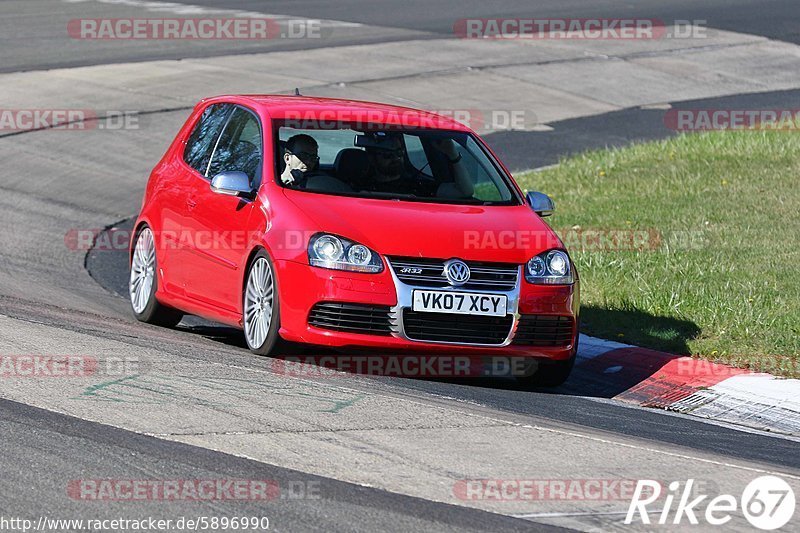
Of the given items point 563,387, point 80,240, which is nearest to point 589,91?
point 80,240

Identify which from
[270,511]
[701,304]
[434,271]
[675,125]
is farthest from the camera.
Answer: [675,125]

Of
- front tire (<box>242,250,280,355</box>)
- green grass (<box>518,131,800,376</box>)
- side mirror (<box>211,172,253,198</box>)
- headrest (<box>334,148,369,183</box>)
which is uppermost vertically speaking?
headrest (<box>334,148,369,183</box>)

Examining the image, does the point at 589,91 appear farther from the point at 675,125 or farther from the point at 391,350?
the point at 391,350

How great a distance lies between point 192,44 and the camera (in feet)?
88.7

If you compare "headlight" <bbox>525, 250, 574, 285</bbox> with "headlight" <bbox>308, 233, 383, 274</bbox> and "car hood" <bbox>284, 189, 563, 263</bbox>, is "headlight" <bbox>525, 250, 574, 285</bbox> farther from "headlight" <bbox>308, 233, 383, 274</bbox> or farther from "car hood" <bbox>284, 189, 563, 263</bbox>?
"headlight" <bbox>308, 233, 383, 274</bbox>

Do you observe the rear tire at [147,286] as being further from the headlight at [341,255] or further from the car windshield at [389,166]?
the headlight at [341,255]

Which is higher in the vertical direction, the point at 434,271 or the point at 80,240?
the point at 434,271

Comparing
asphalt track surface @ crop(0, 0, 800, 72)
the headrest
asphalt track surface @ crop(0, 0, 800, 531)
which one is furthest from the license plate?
asphalt track surface @ crop(0, 0, 800, 72)

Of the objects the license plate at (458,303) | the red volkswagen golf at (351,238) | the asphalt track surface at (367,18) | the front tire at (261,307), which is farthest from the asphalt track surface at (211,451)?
the asphalt track surface at (367,18)

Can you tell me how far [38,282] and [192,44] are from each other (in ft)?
51.3

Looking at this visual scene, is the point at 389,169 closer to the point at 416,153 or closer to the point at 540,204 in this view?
the point at 416,153

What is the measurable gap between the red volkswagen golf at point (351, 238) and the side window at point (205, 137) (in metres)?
0.02

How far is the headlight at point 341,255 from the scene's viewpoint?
8.75 m

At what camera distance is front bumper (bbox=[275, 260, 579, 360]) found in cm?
873
